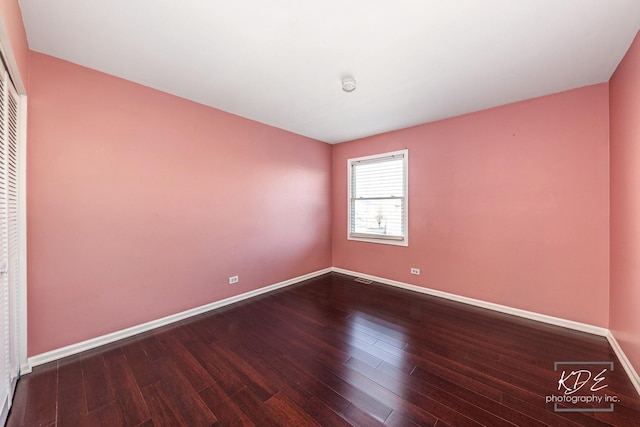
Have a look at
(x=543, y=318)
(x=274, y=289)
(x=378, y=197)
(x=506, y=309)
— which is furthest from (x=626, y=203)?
(x=274, y=289)

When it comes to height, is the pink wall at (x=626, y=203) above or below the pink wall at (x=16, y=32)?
below

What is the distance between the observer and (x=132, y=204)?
2434mm

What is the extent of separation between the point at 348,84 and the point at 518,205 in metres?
2.40

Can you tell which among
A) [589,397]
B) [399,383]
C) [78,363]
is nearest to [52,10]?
[78,363]

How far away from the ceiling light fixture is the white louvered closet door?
7.69 ft

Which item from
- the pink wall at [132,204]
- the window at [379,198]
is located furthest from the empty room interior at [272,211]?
the window at [379,198]

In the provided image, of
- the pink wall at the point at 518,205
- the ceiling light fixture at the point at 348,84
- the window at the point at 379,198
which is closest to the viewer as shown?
the ceiling light fixture at the point at 348,84

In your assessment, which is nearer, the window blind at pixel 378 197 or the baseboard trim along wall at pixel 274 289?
the baseboard trim along wall at pixel 274 289

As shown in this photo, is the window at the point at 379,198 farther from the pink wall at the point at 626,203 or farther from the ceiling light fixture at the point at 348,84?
the pink wall at the point at 626,203

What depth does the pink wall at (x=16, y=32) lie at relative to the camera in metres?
1.27

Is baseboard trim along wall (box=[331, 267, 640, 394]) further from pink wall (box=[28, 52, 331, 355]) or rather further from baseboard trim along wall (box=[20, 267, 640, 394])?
pink wall (box=[28, 52, 331, 355])

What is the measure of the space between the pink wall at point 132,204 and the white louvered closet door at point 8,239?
0.60 feet

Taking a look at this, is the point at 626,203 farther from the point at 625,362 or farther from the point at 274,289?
the point at 274,289

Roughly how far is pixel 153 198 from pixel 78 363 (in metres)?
1.52
